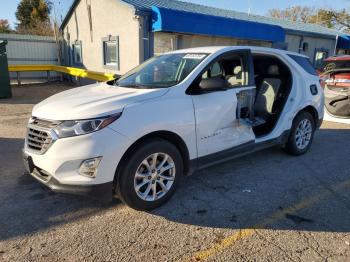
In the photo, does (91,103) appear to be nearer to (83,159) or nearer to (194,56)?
(83,159)

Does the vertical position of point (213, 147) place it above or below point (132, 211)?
above

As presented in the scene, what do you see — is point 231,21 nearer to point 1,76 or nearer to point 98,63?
point 98,63

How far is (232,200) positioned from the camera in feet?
12.0

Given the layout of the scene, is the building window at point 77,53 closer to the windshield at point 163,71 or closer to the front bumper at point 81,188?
the windshield at point 163,71

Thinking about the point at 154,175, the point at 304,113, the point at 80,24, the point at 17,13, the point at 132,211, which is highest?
the point at 17,13

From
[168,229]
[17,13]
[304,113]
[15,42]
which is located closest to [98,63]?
[15,42]

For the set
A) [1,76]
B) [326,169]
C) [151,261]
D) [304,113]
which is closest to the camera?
[151,261]

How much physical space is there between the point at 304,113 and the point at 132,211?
3.42 metres

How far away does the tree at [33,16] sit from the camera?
106 feet

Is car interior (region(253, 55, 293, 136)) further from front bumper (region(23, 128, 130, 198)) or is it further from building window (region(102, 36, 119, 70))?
building window (region(102, 36, 119, 70))

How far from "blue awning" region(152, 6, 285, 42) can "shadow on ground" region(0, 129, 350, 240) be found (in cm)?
768

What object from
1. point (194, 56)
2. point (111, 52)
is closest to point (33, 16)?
point (111, 52)

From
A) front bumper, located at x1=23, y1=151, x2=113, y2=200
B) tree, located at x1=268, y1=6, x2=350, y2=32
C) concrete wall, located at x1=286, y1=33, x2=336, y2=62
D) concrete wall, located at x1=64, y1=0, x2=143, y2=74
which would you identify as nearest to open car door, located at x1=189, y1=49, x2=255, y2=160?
front bumper, located at x1=23, y1=151, x2=113, y2=200

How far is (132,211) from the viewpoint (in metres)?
3.41
